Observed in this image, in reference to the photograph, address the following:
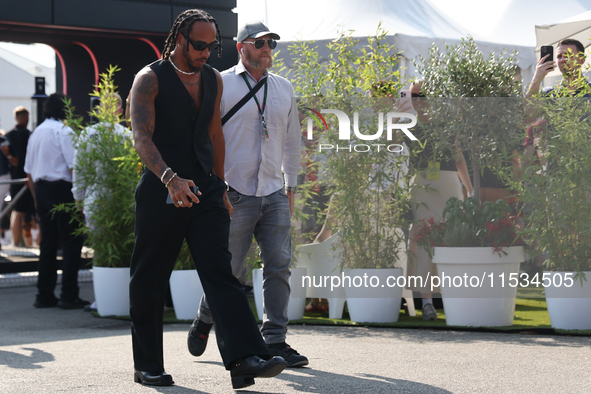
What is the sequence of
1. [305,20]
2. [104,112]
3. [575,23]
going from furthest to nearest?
[305,20] < [575,23] < [104,112]

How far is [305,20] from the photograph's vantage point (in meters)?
11.5

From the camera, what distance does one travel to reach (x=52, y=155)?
7047mm

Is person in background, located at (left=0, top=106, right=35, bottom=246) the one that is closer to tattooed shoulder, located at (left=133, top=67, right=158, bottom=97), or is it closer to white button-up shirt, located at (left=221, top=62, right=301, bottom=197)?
white button-up shirt, located at (left=221, top=62, right=301, bottom=197)

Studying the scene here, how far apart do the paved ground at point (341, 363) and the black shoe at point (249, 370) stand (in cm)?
27

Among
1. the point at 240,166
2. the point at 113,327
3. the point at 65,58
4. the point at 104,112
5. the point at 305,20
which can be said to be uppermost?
the point at 305,20

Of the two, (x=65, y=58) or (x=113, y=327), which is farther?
(x=65, y=58)

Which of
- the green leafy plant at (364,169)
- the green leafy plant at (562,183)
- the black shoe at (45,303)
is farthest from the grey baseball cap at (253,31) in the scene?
the black shoe at (45,303)

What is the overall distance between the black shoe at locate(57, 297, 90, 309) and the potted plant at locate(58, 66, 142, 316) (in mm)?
770

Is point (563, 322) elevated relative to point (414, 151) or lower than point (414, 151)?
lower

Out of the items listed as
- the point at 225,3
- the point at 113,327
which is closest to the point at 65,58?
Answer: the point at 225,3

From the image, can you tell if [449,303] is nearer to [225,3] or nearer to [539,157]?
[539,157]

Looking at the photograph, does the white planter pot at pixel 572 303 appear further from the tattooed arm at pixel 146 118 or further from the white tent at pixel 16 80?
the white tent at pixel 16 80

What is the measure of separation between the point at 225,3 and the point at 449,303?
17.7ft

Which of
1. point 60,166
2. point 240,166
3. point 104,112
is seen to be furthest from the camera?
point 60,166
